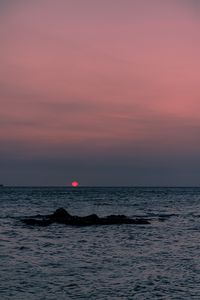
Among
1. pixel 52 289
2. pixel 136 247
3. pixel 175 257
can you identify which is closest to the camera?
pixel 52 289

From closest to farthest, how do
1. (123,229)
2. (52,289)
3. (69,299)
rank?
(69,299), (52,289), (123,229)

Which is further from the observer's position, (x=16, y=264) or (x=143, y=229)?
(x=143, y=229)

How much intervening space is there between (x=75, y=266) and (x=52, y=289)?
5.91m

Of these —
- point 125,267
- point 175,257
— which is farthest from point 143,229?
point 125,267

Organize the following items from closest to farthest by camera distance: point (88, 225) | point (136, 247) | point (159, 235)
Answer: point (136, 247) → point (159, 235) → point (88, 225)

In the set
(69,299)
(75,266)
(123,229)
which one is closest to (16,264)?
(75,266)

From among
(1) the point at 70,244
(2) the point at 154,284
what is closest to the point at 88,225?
(1) the point at 70,244

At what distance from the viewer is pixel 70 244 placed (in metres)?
37.1

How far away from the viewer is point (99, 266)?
27.0m

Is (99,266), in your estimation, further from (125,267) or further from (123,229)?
(123,229)

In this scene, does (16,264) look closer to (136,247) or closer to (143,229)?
(136,247)

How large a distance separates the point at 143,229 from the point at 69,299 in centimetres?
3135

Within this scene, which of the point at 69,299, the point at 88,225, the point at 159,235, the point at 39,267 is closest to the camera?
the point at 69,299

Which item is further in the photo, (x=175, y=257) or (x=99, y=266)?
(x=175, y=257)
